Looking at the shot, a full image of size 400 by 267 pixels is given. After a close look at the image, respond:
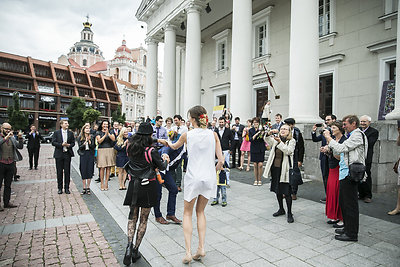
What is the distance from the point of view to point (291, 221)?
460cm

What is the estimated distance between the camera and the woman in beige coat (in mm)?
4762

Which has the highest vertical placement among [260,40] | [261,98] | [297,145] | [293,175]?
[260,40]

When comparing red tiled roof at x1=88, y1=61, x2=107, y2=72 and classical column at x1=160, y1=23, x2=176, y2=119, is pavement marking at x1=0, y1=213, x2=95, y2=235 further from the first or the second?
red tiled roof at x1=88, y1=61, x2=107, y2=72

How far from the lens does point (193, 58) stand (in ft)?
51.3

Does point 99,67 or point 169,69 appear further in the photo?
point 99,67

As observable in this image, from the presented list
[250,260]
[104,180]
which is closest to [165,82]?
[104,180]

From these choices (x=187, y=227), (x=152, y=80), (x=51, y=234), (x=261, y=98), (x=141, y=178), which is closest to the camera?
(x=187, y=227)

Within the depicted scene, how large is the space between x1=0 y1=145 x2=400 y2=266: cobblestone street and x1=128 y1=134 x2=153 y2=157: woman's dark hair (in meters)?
1.46

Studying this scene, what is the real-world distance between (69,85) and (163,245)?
61.4m

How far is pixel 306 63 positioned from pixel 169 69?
11821 millimetres

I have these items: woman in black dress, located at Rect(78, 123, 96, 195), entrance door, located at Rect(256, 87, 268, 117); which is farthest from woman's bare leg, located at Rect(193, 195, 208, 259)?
entrance door, located at Rect(256, 87, 268, 117)

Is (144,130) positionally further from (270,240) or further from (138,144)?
(270,240)

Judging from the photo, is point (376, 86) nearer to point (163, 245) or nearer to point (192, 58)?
point (192, 58)

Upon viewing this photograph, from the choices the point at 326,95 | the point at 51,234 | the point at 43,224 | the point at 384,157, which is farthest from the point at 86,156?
the point at 326,95
